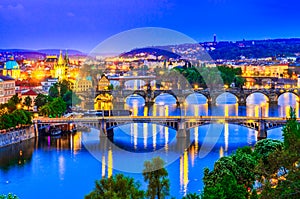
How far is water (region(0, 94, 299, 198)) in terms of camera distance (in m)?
11.9

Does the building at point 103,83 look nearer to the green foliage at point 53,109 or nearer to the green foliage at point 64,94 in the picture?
the green foliage at point 64,94

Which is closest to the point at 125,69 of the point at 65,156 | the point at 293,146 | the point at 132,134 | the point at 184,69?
the point at 184,69

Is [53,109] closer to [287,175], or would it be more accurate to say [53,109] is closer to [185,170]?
[185,170]

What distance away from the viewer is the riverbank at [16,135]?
16359mm

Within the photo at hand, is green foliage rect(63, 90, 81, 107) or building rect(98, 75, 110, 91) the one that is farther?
building rect(98, 75, 110, 91)

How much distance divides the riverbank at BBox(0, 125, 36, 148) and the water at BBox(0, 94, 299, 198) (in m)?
0.23

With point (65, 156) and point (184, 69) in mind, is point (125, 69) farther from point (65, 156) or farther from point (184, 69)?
point (65, 156)

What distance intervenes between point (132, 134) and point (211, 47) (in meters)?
48.0

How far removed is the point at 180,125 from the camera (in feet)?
57.4

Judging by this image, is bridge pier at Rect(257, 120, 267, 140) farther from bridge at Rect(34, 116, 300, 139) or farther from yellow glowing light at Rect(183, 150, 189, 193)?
yellow glowing light at Rect(183, 150, 189, 193)

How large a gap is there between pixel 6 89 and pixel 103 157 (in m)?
10.5

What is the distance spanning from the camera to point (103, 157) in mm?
14586

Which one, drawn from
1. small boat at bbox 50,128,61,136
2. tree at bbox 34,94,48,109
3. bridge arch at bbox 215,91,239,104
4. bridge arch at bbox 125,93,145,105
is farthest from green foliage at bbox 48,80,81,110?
bridge arch at bbox 215,91,239,104

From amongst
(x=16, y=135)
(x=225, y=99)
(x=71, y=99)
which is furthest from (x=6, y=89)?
(x=225, y=99)
